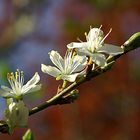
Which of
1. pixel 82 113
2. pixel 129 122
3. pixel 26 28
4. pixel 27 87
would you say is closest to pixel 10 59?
pixel 26 28

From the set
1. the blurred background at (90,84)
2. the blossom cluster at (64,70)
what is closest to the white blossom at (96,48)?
the blossom cluster at (64,70)

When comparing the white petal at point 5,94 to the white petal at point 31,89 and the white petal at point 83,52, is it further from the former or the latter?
the white petal at point 83,52

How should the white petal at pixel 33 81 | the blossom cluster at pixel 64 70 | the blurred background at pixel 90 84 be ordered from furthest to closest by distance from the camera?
the blurred background at pixel 90 84 → the white petal at pixel 33 81 → the blossom cluster at pixel 64 70

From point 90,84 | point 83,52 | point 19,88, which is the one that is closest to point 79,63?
point 83,52

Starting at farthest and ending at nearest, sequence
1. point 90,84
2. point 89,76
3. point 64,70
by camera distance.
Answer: point 90,84
point 64,70
point 89,76

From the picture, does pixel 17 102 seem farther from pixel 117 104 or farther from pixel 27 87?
pixel 117 104

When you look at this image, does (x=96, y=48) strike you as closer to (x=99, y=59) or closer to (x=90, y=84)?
(x=99, y=59)

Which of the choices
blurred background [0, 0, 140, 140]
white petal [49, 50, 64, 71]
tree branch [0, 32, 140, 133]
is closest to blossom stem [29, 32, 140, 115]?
tree branch [0, 32, 140, 133]
